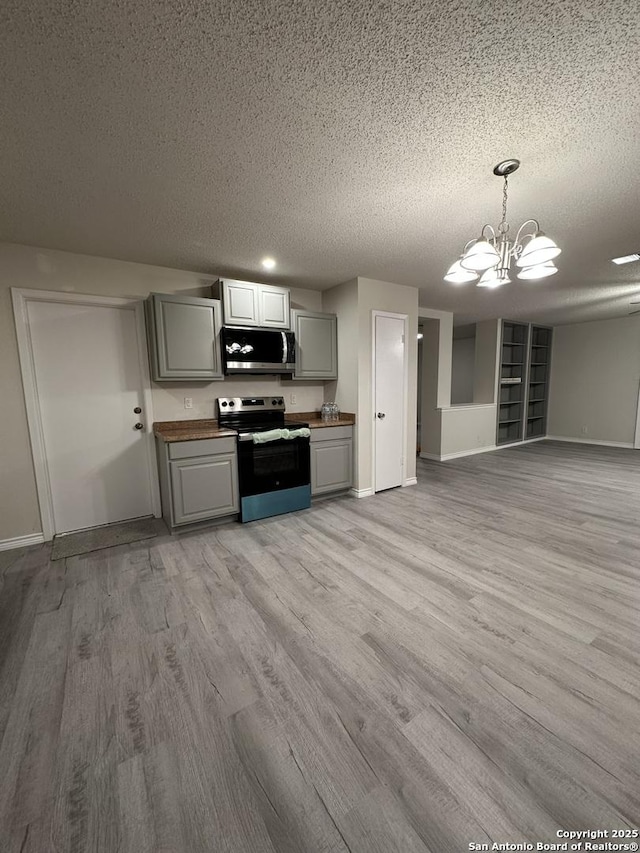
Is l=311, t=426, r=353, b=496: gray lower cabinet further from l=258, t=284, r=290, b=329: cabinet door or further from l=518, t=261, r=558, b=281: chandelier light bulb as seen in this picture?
l=518, t=261, r=558, b=281: chandelier light bulb

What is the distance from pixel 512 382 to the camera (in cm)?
667

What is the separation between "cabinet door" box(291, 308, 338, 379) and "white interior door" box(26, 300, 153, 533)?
1.60 m

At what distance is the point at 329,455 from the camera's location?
12.4ft

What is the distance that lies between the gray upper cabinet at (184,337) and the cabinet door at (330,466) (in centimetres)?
132

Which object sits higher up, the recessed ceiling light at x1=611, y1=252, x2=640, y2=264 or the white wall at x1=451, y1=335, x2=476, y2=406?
the recessed ceiling light at x1=611, y1=252, x2=640, y2=264

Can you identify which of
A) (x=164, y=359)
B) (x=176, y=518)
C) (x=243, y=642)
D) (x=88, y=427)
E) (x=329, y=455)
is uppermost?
(x=164, y=359)

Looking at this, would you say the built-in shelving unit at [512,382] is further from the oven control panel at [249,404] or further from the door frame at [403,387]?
the oven control panel at [249,404]

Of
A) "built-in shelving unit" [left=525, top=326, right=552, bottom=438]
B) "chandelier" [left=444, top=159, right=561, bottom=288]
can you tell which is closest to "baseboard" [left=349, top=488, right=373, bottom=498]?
"chandelier" [left=444, top=159, right=561, bottom=288]

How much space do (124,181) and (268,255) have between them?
1.31 m

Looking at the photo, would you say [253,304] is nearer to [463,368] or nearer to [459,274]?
[459,274]

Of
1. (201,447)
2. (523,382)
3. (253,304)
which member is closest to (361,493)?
(201,447)

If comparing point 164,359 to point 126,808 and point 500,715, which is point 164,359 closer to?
point 126,808

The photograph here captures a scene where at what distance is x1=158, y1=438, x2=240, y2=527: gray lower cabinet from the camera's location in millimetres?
2906

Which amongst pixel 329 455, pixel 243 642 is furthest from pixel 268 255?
pixel 243 642
